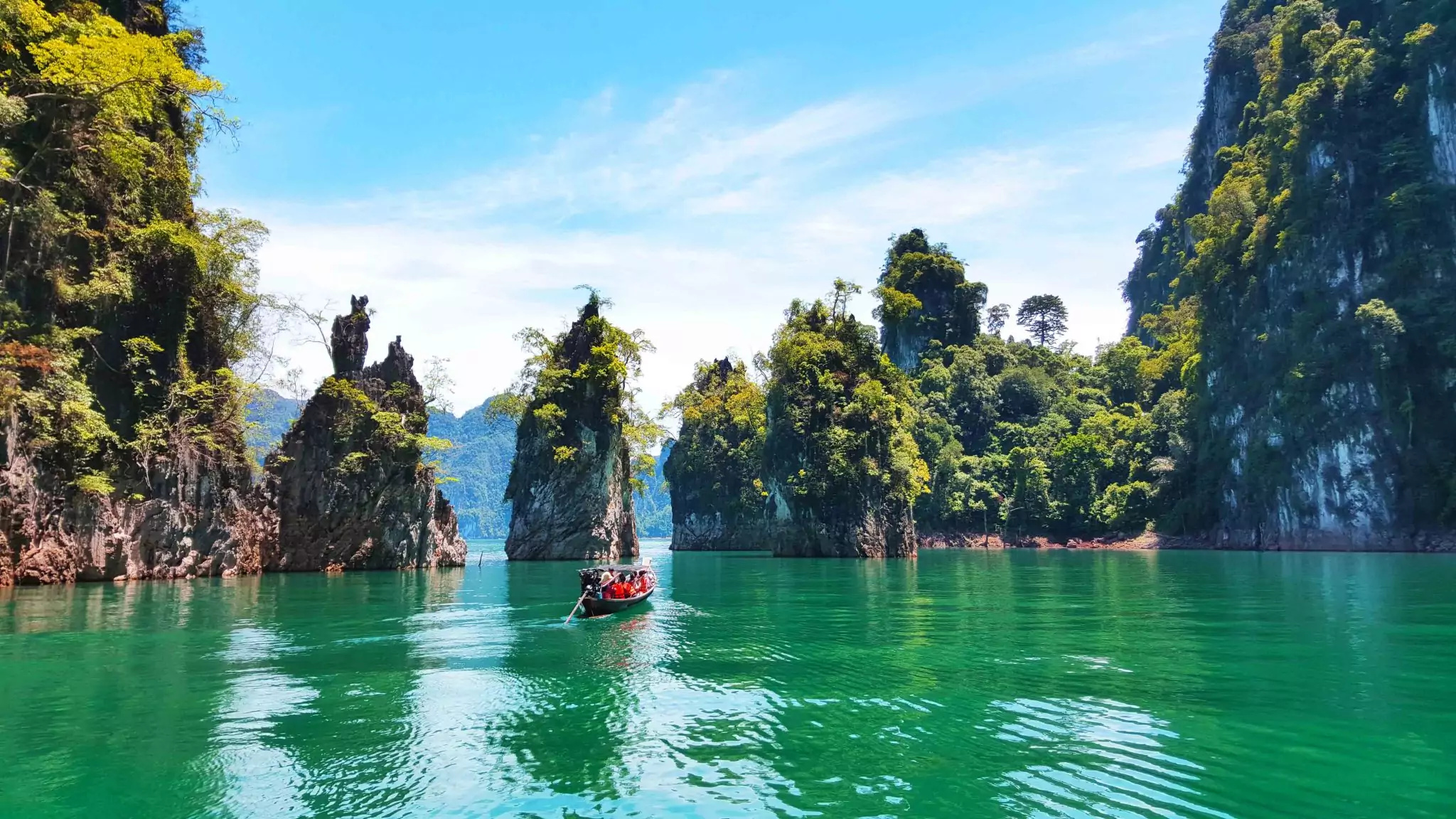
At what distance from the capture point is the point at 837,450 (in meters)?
59.2

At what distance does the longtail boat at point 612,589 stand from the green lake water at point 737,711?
52cm

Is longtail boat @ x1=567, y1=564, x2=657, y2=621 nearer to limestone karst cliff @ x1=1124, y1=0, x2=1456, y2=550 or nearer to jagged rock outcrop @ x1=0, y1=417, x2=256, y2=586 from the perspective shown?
jagged rock outcrop @ x1=0, y1=417, x2=256, y2=586

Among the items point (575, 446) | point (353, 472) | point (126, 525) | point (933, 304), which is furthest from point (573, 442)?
point (933, 304)

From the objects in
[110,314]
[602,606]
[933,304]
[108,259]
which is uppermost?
[933,304]

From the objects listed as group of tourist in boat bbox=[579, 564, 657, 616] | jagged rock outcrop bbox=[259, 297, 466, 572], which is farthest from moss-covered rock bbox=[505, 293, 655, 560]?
group of tourist in boat bbox=[579, 564, 657, 616]

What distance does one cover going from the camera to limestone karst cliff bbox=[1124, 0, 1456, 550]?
5469 cm

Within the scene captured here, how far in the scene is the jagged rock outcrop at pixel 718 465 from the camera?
284ft

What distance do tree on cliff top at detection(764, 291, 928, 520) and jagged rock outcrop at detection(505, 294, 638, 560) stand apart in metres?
12.4

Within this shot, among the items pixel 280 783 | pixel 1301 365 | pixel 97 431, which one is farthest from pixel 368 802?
pixel 1301 365

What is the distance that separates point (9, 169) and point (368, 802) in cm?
2987

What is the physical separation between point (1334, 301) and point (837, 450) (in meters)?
36.9

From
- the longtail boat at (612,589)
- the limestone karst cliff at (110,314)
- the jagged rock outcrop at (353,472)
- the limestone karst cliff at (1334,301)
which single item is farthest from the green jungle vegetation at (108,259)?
the limestone karst cliff at (1334,301)

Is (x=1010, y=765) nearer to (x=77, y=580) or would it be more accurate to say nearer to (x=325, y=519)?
(x=77, y=580)

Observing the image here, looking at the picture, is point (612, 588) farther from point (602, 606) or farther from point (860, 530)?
point (860, 530)
